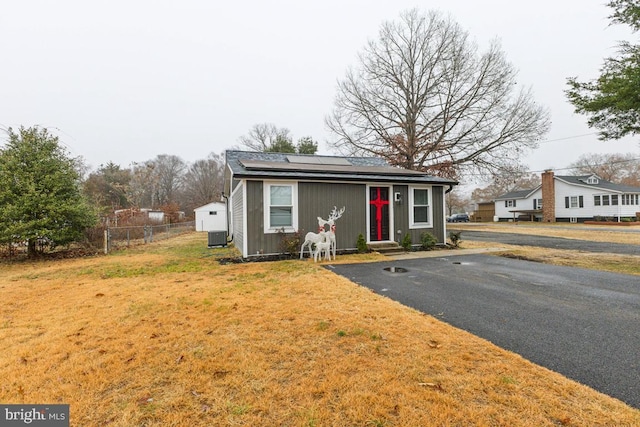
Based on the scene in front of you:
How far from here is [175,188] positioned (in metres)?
42.2

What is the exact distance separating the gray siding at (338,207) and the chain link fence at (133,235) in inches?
334

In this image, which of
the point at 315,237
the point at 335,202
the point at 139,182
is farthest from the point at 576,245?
the point at 139,182

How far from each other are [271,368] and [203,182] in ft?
137

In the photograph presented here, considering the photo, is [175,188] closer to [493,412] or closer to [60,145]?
[60,145]

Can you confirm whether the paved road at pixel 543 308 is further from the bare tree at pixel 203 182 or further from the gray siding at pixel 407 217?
the bare tree at pixel 203 182

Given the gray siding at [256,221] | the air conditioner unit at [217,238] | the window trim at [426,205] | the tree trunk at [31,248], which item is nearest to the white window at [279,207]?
the gray siding at [256,221]

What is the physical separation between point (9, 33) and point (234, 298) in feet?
41.4

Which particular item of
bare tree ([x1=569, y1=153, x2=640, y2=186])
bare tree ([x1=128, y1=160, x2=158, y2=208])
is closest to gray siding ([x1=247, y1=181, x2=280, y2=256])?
bare tree ([x1=128, y1=160, x2=158, y2=208])

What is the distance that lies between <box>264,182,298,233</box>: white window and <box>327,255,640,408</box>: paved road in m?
2.34

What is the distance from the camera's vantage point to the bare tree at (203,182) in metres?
40.1

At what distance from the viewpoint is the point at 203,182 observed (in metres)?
40.5

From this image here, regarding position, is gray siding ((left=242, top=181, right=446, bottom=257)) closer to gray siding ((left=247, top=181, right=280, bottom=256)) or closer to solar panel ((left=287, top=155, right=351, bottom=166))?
gray siding ((left=247, top=181, right=280, bottom=256))

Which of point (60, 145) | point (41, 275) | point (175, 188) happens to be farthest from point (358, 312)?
point (175, 188)

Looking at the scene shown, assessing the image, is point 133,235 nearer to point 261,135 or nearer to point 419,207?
point 419,207
